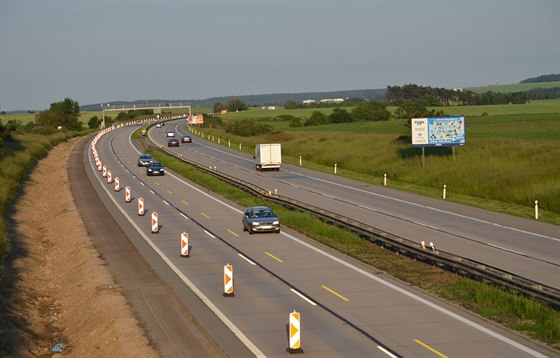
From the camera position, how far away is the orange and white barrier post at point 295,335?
17969 millimetres

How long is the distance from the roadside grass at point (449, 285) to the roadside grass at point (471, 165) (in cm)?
1295

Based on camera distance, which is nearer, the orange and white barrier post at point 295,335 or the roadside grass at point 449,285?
the orange and white barrier post at point 295,335

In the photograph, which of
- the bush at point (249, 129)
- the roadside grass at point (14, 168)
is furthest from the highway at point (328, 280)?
the bush at point (249, 129)

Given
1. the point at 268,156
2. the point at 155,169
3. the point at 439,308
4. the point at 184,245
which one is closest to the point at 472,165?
the point at 268,156

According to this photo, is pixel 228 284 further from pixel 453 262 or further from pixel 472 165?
pixel 472 165

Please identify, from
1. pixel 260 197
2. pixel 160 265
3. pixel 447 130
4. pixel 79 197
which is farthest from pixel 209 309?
pixel 447 130

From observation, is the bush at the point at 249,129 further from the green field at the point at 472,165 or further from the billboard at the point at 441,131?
the billboard at the point at 441,131

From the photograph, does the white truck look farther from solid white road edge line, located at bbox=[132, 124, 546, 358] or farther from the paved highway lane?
solid white road edge line, located at bbox=[132, 124, 546, 358]

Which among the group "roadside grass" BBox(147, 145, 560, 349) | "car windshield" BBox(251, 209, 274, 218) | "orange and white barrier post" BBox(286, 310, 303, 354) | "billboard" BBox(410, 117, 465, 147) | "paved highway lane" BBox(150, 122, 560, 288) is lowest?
"paved highway lane" BBox(150, 122, 560, 288)

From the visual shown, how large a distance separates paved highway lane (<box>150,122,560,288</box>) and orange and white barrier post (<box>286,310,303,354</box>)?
11.0 metres

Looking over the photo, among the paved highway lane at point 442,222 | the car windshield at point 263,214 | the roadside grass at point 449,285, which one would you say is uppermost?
the car windshield at point 263,214

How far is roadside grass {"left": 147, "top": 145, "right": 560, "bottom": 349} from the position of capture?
67.5 feet

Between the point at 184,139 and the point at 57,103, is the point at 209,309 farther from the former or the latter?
the point at 57,103

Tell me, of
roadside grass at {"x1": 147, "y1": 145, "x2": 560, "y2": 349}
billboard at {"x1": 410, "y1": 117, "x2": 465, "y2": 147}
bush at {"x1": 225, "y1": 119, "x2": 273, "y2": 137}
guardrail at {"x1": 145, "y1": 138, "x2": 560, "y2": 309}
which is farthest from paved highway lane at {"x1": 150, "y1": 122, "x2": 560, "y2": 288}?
bush at {"x1": 225, "y1": 119, "x2": 273, "y2": 137}
